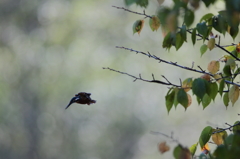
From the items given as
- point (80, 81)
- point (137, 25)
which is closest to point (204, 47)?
point (137, 25)

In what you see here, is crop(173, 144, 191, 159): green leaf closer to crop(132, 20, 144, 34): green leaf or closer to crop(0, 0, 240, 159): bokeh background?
crop(132, 20, 144, 34): green leaf

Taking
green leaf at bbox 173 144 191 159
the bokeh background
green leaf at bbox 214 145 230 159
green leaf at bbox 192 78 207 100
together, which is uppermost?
the bokeh background

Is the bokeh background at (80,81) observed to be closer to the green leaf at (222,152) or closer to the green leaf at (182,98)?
the green leaf at (182,98)

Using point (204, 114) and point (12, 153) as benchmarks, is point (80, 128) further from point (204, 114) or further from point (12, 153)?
point (204, 114)

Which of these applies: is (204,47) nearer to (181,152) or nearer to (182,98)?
(182,98)

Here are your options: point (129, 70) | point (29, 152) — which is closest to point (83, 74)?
point (129, 70)

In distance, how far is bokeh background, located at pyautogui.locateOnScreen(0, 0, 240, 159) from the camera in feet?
21.5

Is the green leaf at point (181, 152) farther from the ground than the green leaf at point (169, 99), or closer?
closer

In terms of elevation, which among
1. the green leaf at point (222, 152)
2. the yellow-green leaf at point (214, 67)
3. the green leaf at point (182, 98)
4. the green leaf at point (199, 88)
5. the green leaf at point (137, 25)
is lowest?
the green leaf at point (222, 152)

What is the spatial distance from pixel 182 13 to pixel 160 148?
413 millimetres

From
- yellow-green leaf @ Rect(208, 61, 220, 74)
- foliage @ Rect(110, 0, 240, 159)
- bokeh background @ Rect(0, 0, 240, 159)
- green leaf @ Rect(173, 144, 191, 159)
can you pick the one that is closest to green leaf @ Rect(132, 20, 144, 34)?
foliage @ Rect(110, 0, 240, 159)

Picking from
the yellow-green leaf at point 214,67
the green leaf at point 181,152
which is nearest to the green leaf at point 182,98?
the green leaf at point 181,152

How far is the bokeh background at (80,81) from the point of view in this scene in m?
6.54

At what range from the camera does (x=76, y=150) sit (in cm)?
743
